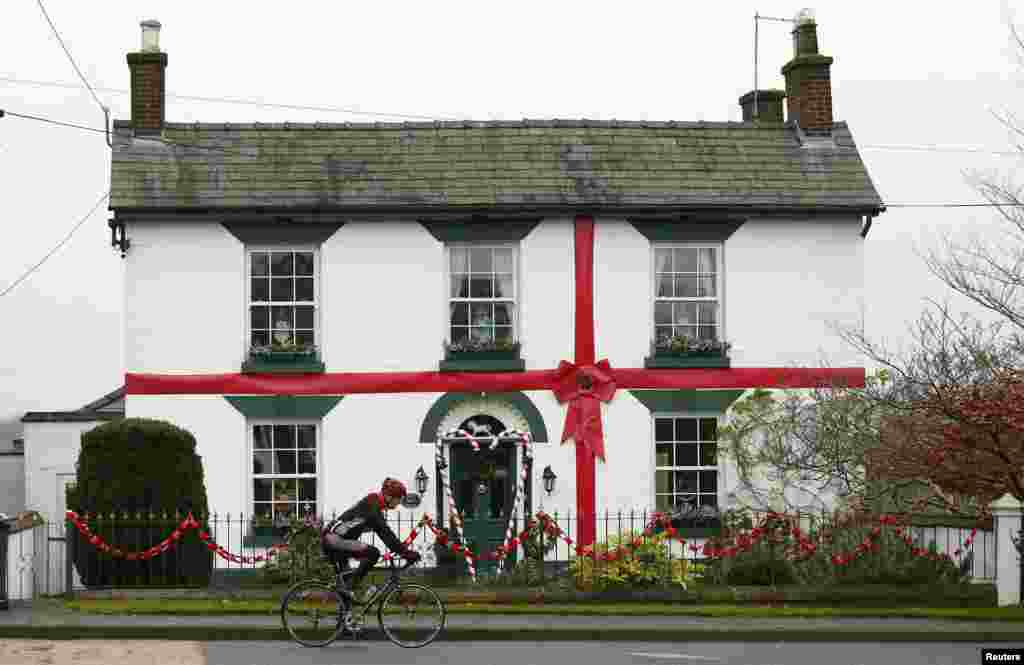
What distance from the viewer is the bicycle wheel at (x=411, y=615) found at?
1583 centimetres

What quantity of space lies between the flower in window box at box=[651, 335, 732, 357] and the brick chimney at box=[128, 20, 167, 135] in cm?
898

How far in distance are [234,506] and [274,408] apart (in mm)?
1654

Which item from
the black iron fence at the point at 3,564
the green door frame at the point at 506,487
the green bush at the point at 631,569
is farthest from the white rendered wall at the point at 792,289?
the black iron fence at the point at 3,564

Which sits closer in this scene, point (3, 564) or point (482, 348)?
point (3, 564)

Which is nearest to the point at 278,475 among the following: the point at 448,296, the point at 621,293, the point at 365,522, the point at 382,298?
the point at 382,298

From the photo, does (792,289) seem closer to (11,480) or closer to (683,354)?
(683,354)

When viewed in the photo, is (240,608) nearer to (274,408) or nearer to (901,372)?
(274,408)

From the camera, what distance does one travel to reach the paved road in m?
14.7

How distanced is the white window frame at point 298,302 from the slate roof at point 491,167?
74 centimetres

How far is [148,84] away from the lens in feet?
81.5

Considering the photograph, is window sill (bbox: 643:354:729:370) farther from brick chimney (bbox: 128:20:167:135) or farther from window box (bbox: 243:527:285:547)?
brick chimney (bbox: 128:20:167:135)

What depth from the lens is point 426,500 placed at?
23734 mm

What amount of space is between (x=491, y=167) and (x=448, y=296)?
7.49 ft

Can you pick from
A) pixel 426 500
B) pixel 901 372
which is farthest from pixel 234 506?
pixel 901 372
